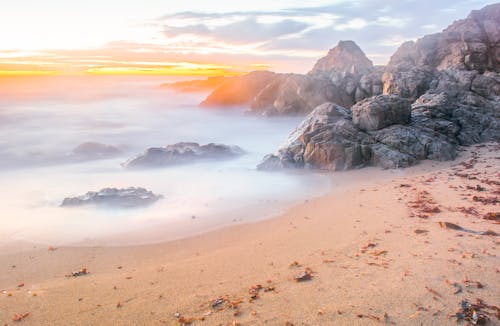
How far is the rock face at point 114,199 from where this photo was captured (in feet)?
40.2

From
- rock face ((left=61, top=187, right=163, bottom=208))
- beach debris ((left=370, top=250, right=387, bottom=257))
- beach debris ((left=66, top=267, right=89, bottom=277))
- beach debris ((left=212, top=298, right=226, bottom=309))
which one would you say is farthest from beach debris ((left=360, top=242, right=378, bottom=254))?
rock face ((left=61, top=187, right=163, bottom=208))

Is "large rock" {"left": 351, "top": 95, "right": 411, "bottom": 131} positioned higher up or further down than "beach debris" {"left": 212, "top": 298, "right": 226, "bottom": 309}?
higher up

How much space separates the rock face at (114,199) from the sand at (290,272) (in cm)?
306

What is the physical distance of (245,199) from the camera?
513 inches

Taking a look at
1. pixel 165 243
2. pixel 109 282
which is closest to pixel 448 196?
pixel 165 243

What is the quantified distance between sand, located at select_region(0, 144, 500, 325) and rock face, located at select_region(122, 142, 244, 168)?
9.80m

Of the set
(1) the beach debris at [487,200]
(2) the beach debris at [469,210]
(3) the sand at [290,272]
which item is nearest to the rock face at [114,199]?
(3) the sand at [290,272]

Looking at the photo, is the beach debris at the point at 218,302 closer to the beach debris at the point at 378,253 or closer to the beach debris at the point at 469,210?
the beach debris at the point at 378,253

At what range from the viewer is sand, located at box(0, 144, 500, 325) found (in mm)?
5234

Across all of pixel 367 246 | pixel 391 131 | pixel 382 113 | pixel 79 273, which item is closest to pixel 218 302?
pixel 367 246

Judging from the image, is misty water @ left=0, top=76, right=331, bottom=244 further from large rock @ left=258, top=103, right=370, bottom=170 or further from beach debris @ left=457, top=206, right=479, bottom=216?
beach debris @ left=457, top=206, right=479, bottom=216

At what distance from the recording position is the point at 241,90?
5338 centimetres

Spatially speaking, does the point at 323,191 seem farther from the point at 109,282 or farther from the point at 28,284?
the point at 28,284

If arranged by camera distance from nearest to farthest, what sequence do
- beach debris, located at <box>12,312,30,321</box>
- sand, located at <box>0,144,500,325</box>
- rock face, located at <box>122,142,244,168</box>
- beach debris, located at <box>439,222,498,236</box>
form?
sand, located at <box>0,144,500,325</box>, beach debris, located at <box>12,312,30,321</box>, beach debris, located at <box>439,222,498,236</box>, rock face, located at <box>122,142,244,168</box>
